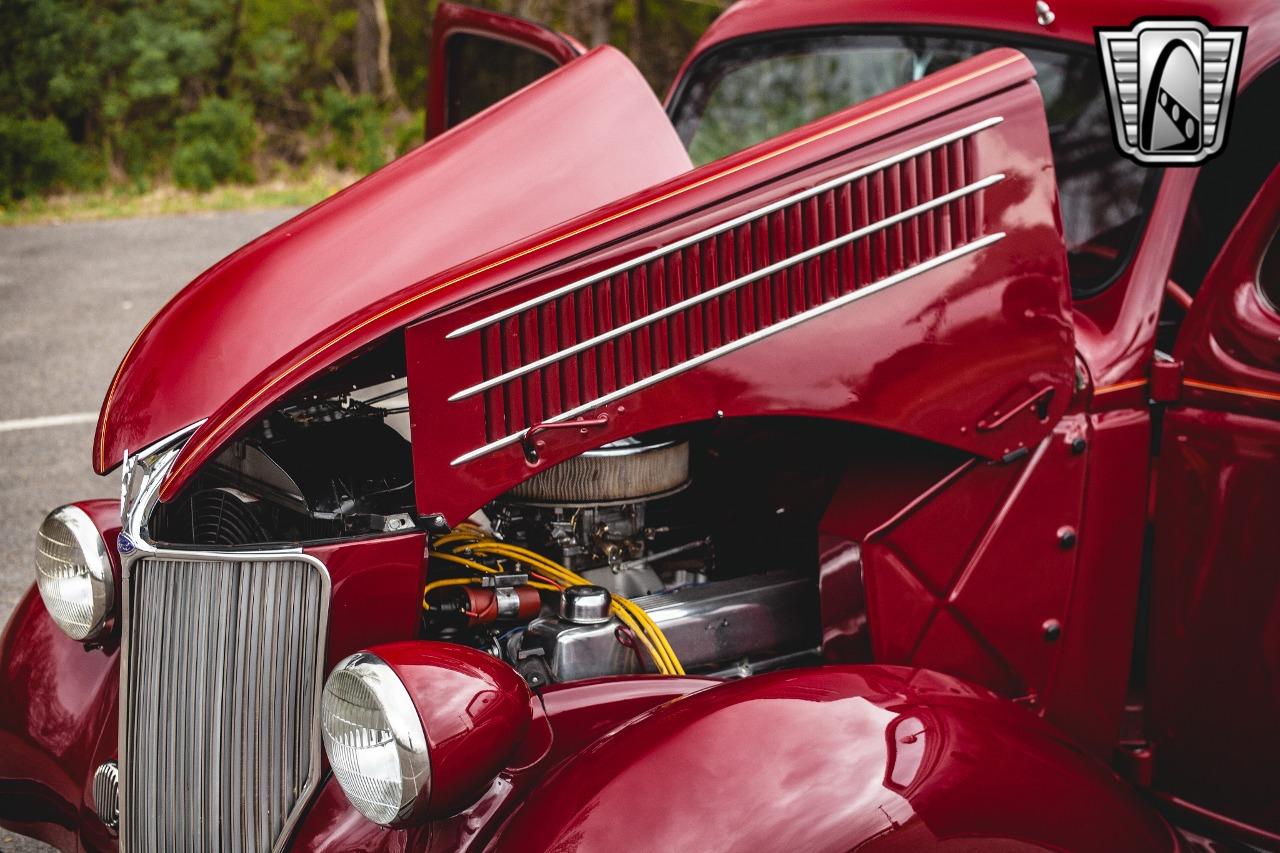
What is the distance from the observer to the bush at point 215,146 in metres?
→ 15.2

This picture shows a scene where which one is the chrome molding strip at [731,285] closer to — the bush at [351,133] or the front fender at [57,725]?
the front fender at [57,725]

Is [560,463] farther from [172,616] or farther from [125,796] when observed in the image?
[125,796]

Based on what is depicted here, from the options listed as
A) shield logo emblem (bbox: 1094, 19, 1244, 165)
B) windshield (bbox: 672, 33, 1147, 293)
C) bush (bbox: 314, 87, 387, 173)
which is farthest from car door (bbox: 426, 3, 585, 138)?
bush (bbox: 314, 87, 387, 173)

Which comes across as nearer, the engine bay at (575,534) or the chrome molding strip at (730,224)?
the chrome molding strip at (730,224)

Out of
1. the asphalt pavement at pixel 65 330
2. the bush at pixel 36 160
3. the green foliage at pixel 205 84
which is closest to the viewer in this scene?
the asphalt pavement at pixel 65 330

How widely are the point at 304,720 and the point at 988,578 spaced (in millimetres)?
1160

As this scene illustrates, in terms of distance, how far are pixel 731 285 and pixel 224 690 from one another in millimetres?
983

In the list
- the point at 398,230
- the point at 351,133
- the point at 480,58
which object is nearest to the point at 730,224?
the point at 398,230

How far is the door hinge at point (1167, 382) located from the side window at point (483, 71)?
1.70 metres

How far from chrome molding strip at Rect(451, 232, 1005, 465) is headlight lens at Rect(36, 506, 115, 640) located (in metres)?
0.82

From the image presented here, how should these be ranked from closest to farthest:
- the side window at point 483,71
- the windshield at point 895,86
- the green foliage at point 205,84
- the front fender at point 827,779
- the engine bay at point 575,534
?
the front fender at point 827,779 → the engine bay at point 575,534 → the windshield at point 895,86 → the side window at point 483,71 → the green foliage at point 205,84

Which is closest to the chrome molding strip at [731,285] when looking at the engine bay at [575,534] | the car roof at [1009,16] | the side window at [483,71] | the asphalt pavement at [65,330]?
the engine bay at [575,534]

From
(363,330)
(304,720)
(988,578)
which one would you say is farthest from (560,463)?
(988,578)

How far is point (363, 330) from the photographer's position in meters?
1.82
